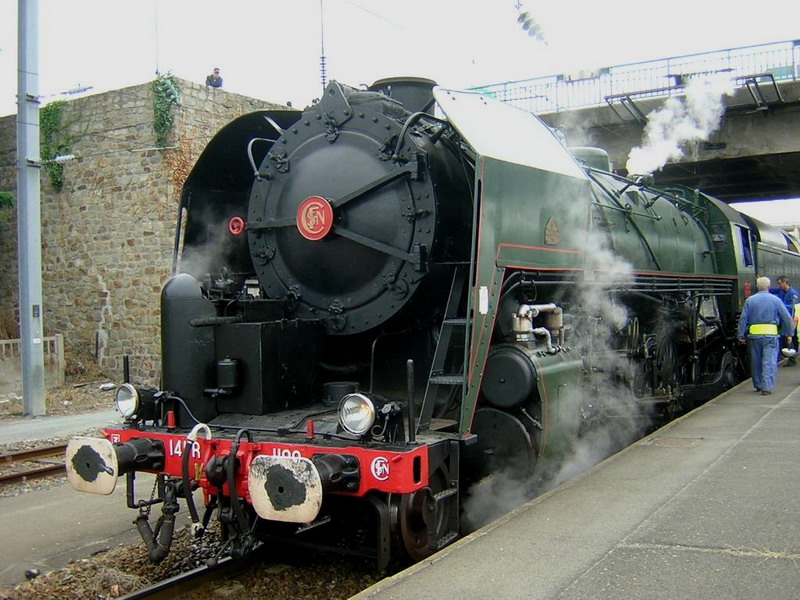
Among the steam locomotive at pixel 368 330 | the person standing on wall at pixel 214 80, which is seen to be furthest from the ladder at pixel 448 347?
the person standing on wall at pixel 214 80

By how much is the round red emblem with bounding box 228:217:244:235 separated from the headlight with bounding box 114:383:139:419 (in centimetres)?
172

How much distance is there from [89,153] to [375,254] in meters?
A: 10.9

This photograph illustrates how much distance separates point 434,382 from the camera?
4.39m

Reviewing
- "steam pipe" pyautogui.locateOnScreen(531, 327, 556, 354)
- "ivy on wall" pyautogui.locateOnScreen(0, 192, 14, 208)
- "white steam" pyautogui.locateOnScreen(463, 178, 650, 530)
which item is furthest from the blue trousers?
"ivy on wall" pyautogui.locateOnScreen(0, 192, 14, 208)

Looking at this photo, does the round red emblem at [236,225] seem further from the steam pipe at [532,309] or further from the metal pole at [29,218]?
the metal pole at [29,218]

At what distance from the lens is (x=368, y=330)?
193 inches

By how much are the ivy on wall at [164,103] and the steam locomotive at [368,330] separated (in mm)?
7717

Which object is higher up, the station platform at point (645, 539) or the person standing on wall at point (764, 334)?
the person standing on wall at point (764, 334)

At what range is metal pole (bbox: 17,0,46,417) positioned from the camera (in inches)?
407

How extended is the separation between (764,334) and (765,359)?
11.1 inches

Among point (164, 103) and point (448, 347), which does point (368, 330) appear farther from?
point (164, 103)

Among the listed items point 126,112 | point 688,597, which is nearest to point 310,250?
point 688,597

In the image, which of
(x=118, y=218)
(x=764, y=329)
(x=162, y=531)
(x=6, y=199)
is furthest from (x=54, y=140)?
(x=764, y=329)

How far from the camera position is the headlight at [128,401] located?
Answer: 14.8 feet
